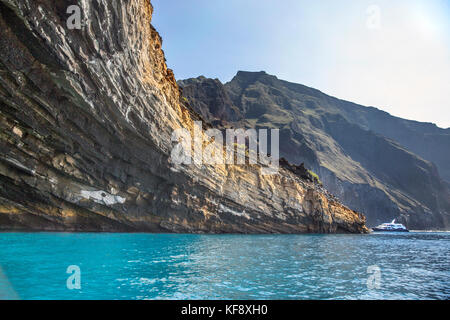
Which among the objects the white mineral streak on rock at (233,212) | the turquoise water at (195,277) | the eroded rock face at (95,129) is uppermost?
the eroded rock face at (95,129)

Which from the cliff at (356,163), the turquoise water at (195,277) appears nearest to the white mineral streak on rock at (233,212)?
the turquoise water at (195,277)

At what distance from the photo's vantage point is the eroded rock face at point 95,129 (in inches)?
806

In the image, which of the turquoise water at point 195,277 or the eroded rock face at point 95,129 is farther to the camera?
the eroded rock face at point 95,129

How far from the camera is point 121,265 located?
1381 cm

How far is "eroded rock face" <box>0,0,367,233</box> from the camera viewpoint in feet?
67.2

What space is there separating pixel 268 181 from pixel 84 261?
3823 cm

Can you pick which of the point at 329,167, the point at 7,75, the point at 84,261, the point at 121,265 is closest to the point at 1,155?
the point at 7,75

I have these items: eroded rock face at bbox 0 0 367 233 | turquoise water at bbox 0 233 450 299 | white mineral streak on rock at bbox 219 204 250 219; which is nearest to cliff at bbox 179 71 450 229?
white mineral streak on rock at bbox 219 204 250 219

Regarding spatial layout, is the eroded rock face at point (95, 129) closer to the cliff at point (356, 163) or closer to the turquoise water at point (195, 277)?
the turquoise water at point (195, 277)

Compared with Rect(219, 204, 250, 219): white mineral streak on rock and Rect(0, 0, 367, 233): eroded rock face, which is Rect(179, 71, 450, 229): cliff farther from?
Rect(0, 0, 367, 233): eroded rock face

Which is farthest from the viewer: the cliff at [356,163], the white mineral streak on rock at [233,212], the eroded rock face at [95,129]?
the cliff at [356,163]

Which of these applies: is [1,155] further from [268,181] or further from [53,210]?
[268,181]

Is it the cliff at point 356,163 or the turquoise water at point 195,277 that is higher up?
the cliff at point 356,163
